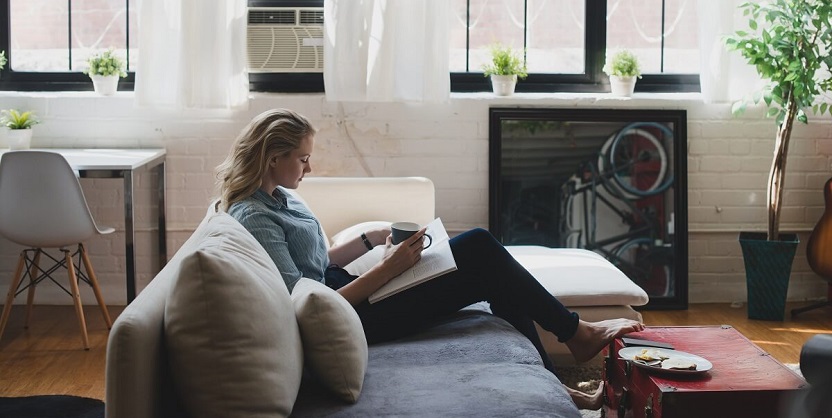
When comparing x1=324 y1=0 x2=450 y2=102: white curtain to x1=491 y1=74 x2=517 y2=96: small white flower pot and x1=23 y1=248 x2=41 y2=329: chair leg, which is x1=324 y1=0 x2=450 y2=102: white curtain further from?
x1=23 y1=248 x2=41 y2=329: chair leg

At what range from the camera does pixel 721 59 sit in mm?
4648

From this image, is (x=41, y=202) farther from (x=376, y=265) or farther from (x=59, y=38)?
(x=376, y=265)

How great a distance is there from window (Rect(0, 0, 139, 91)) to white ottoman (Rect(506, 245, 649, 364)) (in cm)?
232

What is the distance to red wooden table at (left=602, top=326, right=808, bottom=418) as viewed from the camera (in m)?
2.39

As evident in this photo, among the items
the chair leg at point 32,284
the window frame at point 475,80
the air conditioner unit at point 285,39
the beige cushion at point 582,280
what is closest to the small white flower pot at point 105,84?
→ the window frame at point 475,80

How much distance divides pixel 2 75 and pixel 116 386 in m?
3.44

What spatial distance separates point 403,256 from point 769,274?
236 centimetres

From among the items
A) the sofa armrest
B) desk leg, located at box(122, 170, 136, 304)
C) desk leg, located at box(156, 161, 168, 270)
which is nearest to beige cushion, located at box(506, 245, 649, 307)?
the sofa armrest

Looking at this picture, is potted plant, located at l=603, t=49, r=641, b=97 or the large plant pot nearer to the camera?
the large plant pot

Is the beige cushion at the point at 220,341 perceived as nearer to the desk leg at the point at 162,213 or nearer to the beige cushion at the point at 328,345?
the beige cushion at the point at 328,345

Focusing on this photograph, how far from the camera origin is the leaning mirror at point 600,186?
4703 mm

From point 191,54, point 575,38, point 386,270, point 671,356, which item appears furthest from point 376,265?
point 575,38

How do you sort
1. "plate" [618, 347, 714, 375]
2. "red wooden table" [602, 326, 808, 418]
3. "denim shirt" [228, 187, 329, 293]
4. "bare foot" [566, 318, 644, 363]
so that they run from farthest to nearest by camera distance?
"bare foot" [566, 318, 644, 363]
"denim shirt" [228, 187, 329, 293]
"plate" [618, 347, 714, 375]
"red wooden table" [602, 326, 808, 418]

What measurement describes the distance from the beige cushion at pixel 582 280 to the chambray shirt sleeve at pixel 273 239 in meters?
1.20
